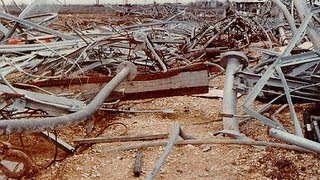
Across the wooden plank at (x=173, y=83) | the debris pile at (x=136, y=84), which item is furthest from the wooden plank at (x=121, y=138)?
the wooden plank at (x=173, y=83)

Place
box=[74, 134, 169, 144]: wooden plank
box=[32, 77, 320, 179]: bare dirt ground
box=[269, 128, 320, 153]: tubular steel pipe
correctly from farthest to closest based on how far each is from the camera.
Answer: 1. box=[74, 134, 169, 144]: wooden plank
2. box=[32, 77, 320, 179]: bare dirt ground
3. box=[269, 128, 320, 153]: tubular steel pipe

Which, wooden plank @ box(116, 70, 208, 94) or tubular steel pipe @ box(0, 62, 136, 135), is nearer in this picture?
tubular steel pipe @ box(0, 62, 136, 135)

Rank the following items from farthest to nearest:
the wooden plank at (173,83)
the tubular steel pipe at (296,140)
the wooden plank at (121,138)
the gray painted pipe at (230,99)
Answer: the wooden plank at (173,83), the gray painted pipe at (230,99), the wooden plank at (121,138), the tubular steel pipe at (296,140)

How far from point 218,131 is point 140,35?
242 cm

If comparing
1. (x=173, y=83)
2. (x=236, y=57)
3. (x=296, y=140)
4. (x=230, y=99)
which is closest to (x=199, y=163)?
(x=296, y=140)

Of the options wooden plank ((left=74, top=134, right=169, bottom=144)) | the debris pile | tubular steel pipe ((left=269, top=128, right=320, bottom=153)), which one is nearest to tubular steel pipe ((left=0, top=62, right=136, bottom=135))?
the debris pile

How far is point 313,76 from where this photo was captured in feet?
16.6

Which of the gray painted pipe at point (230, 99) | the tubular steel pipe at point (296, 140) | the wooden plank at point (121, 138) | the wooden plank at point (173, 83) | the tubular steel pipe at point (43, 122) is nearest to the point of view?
the tubular steel pipe at point (43, 122)

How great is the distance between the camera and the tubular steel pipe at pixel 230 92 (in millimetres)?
5199

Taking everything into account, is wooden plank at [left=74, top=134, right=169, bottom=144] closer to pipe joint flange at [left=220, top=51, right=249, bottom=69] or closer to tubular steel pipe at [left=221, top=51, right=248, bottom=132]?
tubular steel pipe at [left=221, top=51, right=248, bottom=132]

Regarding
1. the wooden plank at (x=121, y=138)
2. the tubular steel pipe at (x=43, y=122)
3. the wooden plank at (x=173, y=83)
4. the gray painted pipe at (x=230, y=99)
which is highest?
the wooden plank at (x=173, y=83)

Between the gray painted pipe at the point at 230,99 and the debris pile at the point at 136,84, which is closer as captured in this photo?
the debris pile at the point at 136,84

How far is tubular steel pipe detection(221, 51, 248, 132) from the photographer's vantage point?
5199 mm

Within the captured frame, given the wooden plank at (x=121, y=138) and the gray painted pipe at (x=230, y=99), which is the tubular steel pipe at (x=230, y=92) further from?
the wooden plank at (x=121, y=138)
